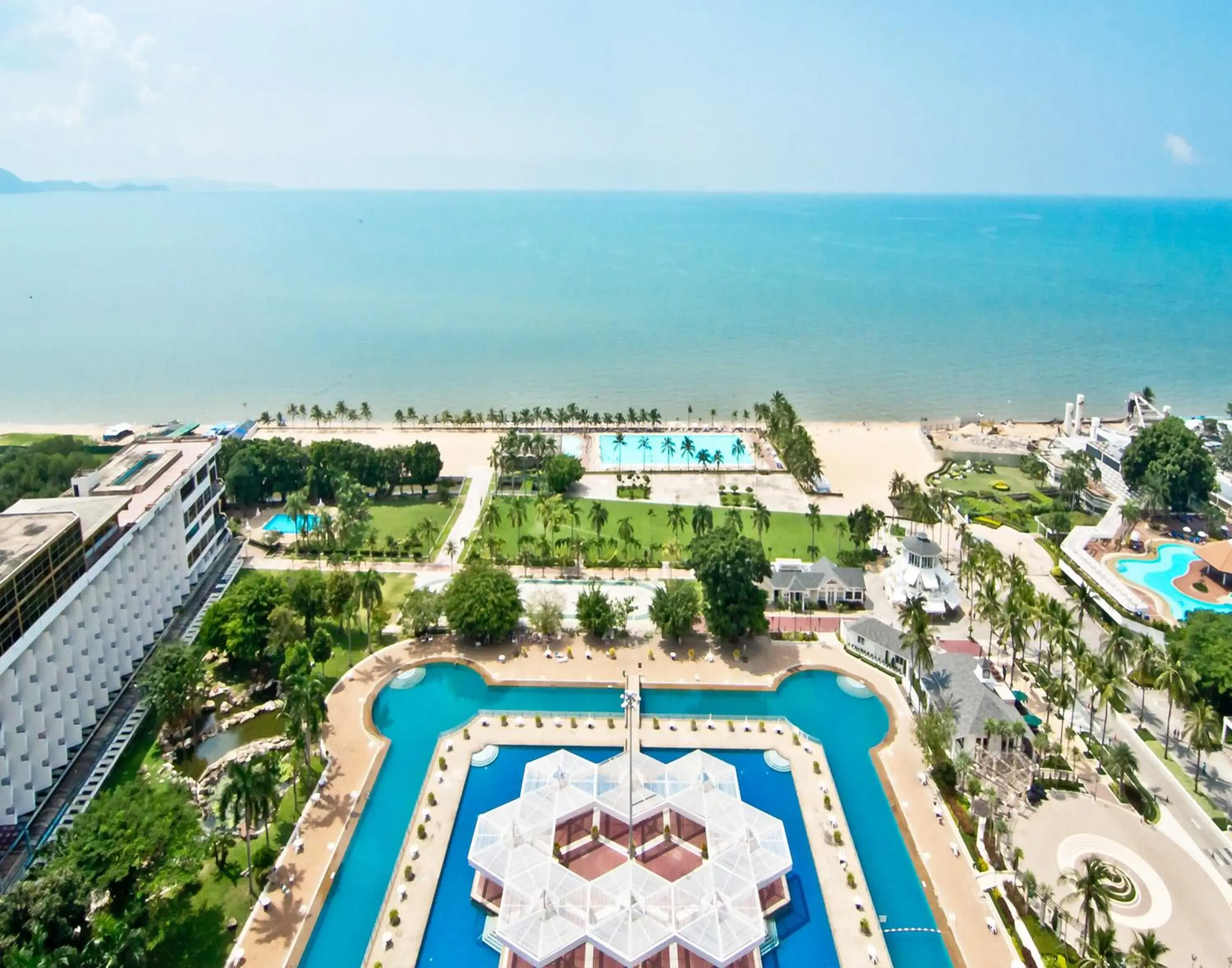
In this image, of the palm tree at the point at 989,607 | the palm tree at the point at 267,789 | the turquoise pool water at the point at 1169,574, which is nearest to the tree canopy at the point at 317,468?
the palm tree at the point at 267,789

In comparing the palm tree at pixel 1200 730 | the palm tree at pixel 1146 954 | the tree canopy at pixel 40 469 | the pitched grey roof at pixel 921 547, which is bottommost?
the palm tree at pixel 1146 954

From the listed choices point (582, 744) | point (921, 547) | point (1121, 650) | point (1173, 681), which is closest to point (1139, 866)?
point (1173, 681)

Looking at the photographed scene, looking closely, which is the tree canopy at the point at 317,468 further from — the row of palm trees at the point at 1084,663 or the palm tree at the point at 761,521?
the row of palm trees at the point at 1084,663

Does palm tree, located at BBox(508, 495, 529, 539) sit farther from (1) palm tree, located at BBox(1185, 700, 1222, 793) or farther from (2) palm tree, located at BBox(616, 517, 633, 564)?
(1) palm tree, located at BBox(1185, 700, 1222, 793)

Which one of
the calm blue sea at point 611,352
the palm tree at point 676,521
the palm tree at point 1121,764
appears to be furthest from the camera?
the calm blue sea at point 611,352

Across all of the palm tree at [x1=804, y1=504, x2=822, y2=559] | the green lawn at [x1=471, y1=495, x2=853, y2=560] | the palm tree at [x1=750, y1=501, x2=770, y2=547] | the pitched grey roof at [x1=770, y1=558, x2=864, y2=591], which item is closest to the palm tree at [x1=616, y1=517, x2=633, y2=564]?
the green lawn at [x1=471, y1=495, x2=853, y2=560]

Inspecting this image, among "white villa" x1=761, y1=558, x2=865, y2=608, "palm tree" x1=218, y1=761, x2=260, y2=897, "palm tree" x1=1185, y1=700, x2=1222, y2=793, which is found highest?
"white villa" x1=761, y1=558, x2=865, y2=608
